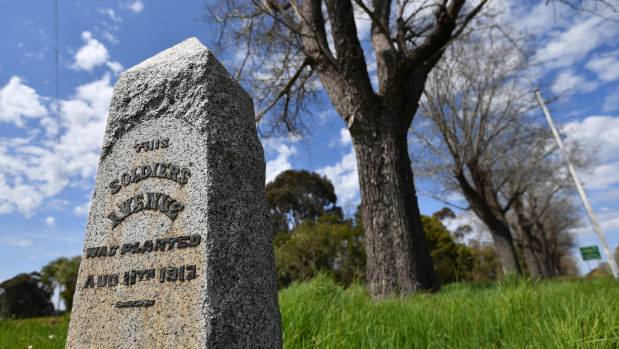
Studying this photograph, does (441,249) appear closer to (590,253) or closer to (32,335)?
(590,253)

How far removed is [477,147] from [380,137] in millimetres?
7083

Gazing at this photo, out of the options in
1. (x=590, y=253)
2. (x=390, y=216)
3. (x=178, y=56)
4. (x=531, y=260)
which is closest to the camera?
(x=178, y=56)

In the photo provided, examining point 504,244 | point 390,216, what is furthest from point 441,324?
point 504,244

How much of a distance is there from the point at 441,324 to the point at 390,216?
6.83 feet

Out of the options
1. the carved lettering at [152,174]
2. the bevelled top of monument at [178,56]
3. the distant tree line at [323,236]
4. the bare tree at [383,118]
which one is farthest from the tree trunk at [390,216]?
the distant tree line at [323,236]

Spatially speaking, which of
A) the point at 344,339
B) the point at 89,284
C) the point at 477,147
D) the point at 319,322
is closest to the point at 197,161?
the point at 89,284

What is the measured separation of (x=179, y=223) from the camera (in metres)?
1.84

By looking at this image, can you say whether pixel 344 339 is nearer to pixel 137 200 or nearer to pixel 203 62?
pixel 137 200

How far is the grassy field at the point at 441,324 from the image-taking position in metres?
2.20

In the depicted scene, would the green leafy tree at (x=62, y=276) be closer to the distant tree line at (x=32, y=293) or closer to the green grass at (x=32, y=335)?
the distant tree line at (x=32, y=293)

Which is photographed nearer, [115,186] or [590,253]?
[115,186]

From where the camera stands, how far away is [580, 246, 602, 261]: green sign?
1570 centimetres

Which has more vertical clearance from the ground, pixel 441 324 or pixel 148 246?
pixel 148 246

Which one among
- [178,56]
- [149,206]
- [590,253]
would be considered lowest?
[590,253]
